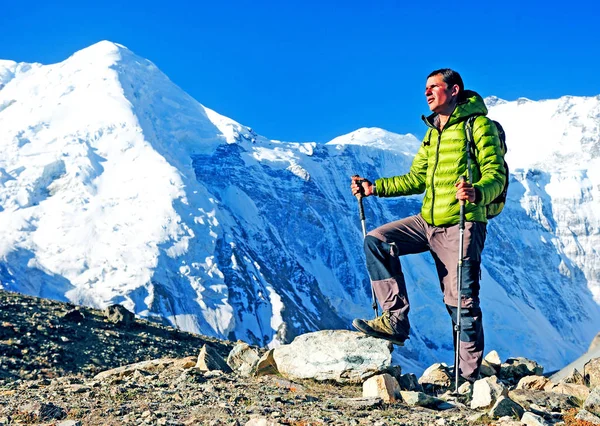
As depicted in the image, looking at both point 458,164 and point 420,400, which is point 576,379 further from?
point 458,164

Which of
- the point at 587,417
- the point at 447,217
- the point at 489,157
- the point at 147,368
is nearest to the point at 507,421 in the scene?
the point at 587,417

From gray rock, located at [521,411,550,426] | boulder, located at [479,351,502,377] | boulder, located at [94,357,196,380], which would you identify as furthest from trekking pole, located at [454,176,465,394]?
boulder, located at [94,357,196,380]

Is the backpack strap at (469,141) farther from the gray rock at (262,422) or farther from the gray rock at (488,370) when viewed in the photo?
the gray rock at (488,370)

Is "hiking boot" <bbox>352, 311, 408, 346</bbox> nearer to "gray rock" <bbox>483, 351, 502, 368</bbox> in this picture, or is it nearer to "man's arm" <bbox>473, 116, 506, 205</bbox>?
"man's arm" <bbox>473, 116, 506, 205</bbox>

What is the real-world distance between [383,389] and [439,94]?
3.17m

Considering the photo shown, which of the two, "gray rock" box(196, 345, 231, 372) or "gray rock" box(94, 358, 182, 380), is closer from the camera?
"gray rock" box(196, 345, 231, 372)

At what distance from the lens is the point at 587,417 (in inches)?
271

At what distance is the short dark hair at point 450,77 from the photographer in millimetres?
8562

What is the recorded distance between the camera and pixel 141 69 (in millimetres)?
191625

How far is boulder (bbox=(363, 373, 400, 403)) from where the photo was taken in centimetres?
781

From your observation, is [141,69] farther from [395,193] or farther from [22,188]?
[395,193]

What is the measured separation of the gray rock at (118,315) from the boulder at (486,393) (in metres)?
24.4

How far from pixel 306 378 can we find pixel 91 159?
131 meters

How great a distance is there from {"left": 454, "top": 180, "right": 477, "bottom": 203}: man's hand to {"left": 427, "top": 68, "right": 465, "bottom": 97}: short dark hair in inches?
50.2
